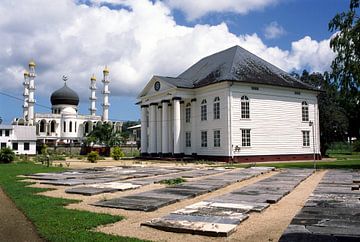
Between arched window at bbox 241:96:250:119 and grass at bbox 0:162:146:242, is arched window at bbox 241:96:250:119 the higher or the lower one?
the higher one

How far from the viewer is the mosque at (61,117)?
3132 inches

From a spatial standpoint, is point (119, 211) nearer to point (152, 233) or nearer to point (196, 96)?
point (152, 233)

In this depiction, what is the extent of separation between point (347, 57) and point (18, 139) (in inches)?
1835

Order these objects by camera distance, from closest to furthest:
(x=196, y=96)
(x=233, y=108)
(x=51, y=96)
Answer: (x=233, y=108) → (x=196, y=96) → (x=51, y=96)

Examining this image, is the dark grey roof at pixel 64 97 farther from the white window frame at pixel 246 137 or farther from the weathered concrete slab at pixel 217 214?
the weathered concrete slab at pixel 217 214

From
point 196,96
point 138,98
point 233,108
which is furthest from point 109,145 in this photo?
point 233,108

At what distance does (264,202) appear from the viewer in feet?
33.0

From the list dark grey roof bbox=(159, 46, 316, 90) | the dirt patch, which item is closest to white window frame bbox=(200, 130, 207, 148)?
dark grey roof bbox=(159, 46, 316, 90)

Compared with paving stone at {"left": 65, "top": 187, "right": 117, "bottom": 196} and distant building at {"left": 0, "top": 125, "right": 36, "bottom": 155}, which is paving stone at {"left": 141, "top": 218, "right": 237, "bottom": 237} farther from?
distant building at {"left": 0, "top": 125, "right": 36, "bottom": 155}

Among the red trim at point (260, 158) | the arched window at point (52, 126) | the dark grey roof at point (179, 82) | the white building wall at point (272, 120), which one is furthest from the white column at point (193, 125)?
the arched window at point (52, 126)

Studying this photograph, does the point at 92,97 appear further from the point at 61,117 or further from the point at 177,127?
the point at 177,127

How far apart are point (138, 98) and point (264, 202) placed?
3950cm

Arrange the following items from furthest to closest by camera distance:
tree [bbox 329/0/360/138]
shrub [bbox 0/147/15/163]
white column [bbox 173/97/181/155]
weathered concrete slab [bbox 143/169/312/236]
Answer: white column [bbox 173/97/181/155] → shrub [bbox 0/147/15/163] → tree [bbox 329/0/360/138] → weathered concrete slab [bbox 143/169/312/236]

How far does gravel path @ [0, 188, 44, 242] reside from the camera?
6.62 metres
